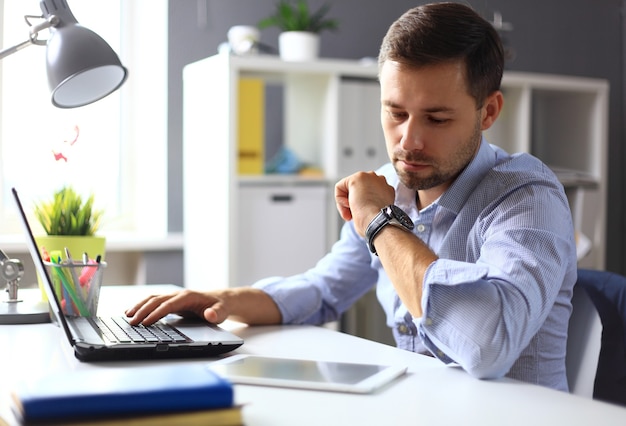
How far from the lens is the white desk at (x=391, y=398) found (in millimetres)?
878

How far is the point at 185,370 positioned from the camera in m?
0.83

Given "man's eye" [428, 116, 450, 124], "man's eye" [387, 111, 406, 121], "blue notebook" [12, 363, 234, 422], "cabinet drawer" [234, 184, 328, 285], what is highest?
"man's eye" [387, 111, 406, 121]

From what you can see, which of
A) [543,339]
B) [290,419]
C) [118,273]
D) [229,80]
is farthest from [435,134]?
[118,273]

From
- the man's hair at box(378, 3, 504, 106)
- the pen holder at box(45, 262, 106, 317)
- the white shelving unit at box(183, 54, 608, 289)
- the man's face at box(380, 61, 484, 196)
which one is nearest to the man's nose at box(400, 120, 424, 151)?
the man's face at box(380, 61, 484, 196)

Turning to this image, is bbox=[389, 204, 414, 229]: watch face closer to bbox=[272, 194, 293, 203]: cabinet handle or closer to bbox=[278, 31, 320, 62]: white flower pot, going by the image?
bbox=[272, 194, 293, 203]: cabinet handle

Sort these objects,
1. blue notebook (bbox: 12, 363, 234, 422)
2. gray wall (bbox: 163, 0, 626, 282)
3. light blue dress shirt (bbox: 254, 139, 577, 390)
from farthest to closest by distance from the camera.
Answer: gray wall (bbox: 163, 0, 626, 282) → light blue dress shirt (bbox: 254, 139, 577, 390) → blue notebook (bbox: 12, 363, 234, 422)

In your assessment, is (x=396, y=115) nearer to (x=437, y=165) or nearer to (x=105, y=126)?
(x=437, y=165)

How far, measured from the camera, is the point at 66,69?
1.46 meters

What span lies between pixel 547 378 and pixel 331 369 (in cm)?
47

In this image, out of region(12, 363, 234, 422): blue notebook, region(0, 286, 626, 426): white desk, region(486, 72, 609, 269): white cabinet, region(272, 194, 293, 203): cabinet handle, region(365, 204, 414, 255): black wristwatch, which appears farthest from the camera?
region(486, 72, 609, 269): white cabinet

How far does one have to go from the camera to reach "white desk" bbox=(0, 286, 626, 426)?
0.88m

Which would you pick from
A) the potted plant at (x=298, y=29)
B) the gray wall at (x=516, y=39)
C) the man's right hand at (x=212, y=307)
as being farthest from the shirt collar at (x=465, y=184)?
the gray wall at (x=516, y=39)

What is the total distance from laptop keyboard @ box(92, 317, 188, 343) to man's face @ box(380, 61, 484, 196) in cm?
49

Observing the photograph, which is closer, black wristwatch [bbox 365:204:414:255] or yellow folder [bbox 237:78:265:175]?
black wristwatch [bbox 365:204:414:255]
